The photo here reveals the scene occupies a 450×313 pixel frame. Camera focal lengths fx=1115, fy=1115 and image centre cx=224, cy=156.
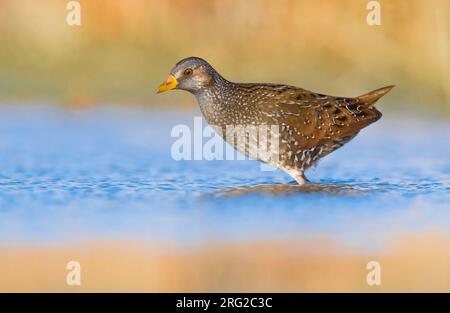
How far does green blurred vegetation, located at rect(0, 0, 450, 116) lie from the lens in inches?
549

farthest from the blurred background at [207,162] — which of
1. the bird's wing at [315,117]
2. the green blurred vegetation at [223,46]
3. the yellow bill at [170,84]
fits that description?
the yellow bill at [170,84]

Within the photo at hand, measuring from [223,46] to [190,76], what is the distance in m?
4.25

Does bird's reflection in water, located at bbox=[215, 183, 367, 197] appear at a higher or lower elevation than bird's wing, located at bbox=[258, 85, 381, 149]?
lower

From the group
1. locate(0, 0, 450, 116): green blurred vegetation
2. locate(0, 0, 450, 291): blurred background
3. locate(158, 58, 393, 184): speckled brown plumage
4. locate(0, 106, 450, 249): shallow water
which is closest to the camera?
locate(0, 0, 450, 291): blurred background

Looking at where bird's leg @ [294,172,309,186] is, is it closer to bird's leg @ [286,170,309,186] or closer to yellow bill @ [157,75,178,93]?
bird's leg @ [286,170,309,186]

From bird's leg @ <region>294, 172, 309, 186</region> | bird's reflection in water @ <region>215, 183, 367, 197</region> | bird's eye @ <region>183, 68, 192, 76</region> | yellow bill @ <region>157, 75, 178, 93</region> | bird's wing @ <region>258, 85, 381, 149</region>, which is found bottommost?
bird's reflection in water @ <region>215, 183, 367, 197</region>

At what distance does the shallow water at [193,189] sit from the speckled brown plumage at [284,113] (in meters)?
0.31

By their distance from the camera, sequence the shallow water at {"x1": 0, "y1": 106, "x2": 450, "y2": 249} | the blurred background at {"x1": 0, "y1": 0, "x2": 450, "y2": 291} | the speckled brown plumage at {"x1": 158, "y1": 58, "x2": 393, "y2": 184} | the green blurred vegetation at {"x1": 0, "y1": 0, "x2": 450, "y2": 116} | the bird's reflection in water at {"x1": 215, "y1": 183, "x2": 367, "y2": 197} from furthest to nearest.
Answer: the green blurred vegetation at {"x1": 0, "y1": 0, "x2": 450, "y2": 116} → the speckled brown plumage at {"x1": 158, "y1": 58, "x2": 393, "y2": 184} → the bird's reflection in water at {"x1": 215, "y1": 183, "x2": 367, "y2": 197} → the shallow water at {"x1": 0, "y1": 106, "x2": 450, "y2": 249} → the blurred background at {"x1": 0, "y1": 0, "x2": 450, "y2": 291}

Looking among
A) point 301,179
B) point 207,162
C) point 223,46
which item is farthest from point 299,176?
point 223,46

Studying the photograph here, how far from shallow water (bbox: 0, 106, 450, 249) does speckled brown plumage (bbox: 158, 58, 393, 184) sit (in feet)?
1.03

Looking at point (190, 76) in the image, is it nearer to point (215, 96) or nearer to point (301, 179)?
point (215, 96)

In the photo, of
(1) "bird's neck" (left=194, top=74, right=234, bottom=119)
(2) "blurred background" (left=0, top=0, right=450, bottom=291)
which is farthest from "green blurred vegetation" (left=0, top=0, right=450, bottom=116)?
(1) "bird's neck" (left=194, top=74, right=234, bottom=119)

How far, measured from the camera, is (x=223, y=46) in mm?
14125

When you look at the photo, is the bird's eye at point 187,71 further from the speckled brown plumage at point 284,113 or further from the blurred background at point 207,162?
the blurred background at point 207,162
